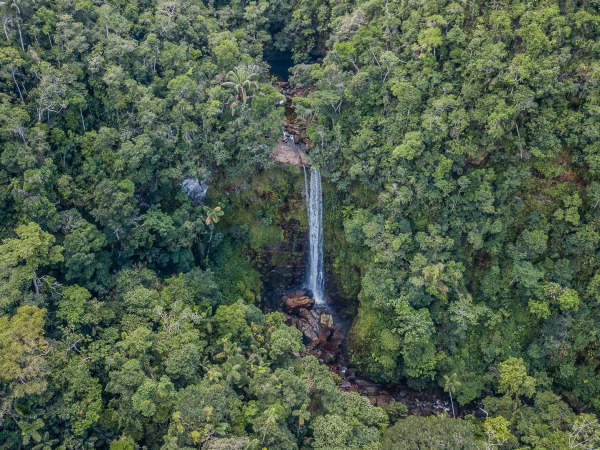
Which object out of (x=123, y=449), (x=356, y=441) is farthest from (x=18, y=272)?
(x=356, y=441)

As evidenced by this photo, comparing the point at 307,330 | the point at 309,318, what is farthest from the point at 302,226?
the point at 307,330

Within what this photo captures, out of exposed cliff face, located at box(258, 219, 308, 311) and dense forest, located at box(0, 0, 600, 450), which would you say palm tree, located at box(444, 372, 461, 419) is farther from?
exposed cliff face, located at box(258, 219, 308, 311)

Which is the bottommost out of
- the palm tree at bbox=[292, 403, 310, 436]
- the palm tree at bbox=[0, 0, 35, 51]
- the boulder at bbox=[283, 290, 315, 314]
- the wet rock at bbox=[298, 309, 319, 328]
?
the wet rock at bbox=[298, 309, 319, 328]

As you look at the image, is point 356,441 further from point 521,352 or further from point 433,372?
point 521,352

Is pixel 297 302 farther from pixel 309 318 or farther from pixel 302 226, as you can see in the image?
pixel 302 226

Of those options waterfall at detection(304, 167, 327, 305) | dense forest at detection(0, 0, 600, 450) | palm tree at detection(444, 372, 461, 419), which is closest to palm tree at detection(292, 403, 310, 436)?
dense forest at detection(0, 0, 600, 450)

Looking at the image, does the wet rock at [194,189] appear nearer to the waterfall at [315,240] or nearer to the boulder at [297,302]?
the waterfall at [315,240]
